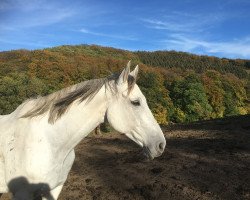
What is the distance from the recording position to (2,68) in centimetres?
4906

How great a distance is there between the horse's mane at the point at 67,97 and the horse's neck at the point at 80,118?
5cm

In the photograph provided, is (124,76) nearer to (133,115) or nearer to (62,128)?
(133,115)

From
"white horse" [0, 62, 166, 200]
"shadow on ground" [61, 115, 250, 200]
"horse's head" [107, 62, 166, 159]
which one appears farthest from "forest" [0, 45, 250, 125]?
"horse's head" [107, 62, 166, 159]

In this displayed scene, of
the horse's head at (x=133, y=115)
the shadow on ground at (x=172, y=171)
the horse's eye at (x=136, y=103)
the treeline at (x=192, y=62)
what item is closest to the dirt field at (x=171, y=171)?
the shadow on ground at (x=172, y=171)

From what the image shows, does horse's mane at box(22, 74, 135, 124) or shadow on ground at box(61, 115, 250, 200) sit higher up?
horse's mane at box(22, 74, 135, 124)

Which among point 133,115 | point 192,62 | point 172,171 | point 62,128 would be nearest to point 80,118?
point 62,128

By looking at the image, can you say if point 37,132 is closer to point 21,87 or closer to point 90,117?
point 90,117

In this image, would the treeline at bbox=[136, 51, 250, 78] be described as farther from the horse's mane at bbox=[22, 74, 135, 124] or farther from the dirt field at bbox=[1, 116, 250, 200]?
the horse's mane at bbox=[22, 74, 135, 124]

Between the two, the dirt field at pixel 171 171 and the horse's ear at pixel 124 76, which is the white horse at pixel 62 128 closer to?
the horse's ear at pixel 124 76

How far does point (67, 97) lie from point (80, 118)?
0.25 m

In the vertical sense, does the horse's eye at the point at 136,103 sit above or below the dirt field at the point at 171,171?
above

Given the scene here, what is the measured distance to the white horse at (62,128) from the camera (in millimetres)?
3531

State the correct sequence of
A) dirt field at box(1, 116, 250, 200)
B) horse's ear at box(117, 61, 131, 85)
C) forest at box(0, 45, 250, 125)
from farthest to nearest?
forest at box(0, 45, 250, 125) → dirt field at box(1, 116, 250, 200) → horse's ear at box(117, 61, 131, 85)

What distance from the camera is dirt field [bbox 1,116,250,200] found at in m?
6.13
